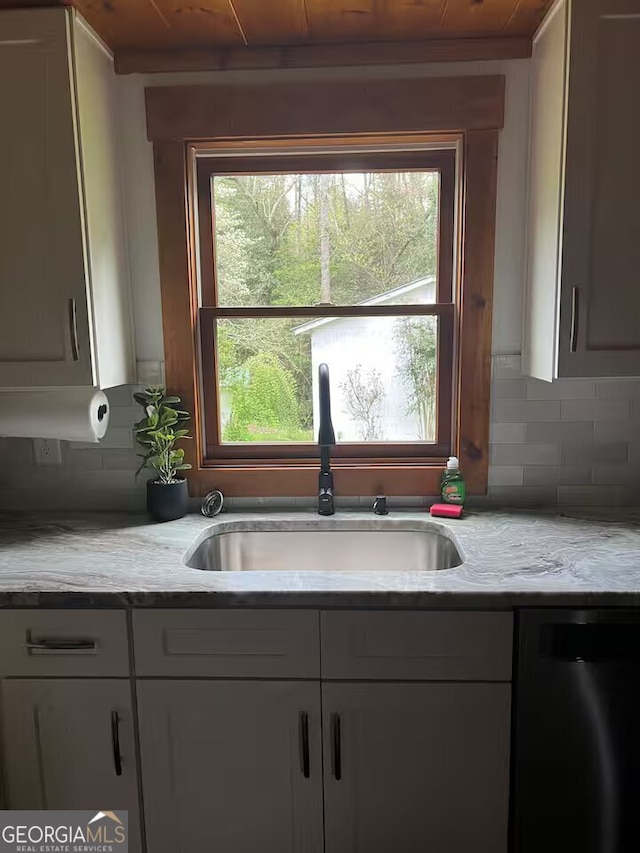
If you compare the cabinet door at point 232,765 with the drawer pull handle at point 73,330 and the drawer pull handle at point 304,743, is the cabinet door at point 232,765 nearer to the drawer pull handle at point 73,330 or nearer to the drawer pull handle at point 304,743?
the drawer pull handle at point 304,743

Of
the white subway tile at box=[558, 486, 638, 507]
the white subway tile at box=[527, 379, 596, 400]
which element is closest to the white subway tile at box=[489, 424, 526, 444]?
the white subway tile at box=[527, 379, 596, 400]

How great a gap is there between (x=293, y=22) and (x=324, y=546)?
152 centimetres

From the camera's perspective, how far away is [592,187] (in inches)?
60.2

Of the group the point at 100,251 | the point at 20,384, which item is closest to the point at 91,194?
the point at 100,251

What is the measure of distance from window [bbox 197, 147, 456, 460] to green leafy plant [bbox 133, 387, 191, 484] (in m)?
0.17

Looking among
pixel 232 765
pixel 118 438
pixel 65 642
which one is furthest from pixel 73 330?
pixel 232 765

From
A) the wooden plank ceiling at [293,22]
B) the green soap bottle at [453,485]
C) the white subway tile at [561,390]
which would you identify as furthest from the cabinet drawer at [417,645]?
the wooden plank ceiling at [293,22]

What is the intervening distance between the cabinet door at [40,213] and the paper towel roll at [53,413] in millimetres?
96

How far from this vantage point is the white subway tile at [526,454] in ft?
6.44

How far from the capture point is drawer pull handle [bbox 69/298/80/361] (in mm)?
1621

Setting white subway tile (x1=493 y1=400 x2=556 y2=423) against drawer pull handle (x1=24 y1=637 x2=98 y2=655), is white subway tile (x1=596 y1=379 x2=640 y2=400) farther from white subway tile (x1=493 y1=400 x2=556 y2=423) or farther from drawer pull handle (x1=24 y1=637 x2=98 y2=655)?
→ drawer pull handle (x1=24 y1=637 x2=98 y2=655)

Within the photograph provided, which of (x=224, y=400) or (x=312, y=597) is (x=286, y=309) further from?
(x=312, y=597)

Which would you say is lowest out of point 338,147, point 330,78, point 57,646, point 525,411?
point 57,646

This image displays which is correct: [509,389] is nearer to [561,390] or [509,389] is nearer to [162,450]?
[561,390]
